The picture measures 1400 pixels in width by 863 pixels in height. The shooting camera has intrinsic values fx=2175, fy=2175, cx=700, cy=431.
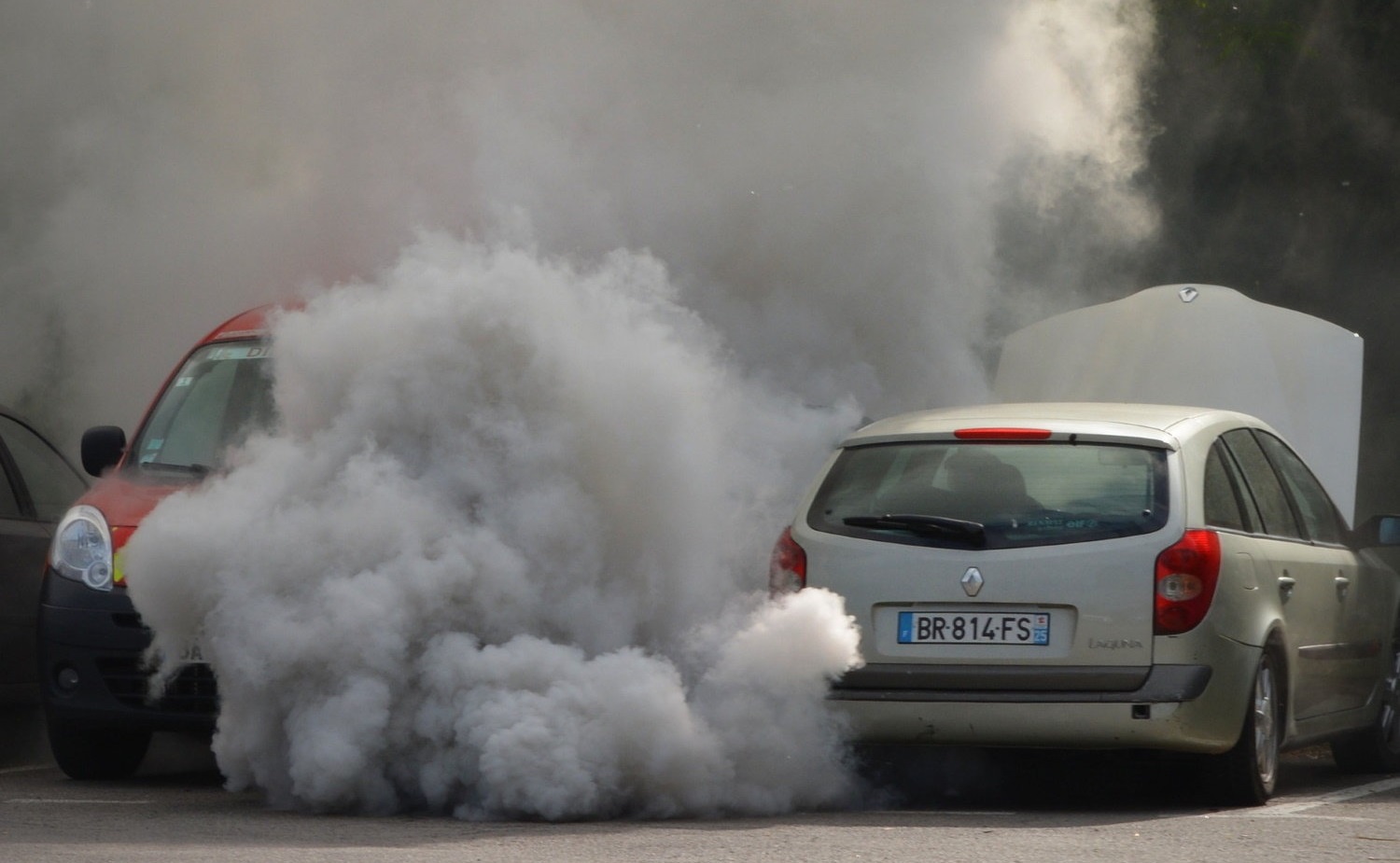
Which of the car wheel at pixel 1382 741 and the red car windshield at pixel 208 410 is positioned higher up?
the red car windshield at pixel 208 410

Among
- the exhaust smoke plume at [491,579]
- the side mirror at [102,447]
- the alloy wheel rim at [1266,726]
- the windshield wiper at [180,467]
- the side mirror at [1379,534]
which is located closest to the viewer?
the exhaust smoke plume at [491,579]

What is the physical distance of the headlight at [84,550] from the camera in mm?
8289

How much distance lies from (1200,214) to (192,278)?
709 cm

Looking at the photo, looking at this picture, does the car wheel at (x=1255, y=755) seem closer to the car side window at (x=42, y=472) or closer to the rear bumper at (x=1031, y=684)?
the rear bumper at (x=1031, y=684)

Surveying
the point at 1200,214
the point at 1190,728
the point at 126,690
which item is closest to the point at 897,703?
the point at 1190,728

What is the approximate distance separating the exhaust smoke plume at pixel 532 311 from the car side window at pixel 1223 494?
4.41 ft

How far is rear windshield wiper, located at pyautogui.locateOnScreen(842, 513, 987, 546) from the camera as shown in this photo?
724cm

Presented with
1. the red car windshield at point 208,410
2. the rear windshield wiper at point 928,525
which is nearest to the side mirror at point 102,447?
the red car windshield at point 208,410

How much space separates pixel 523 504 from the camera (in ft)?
24.3

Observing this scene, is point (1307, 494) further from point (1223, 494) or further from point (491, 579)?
point (491, 579)

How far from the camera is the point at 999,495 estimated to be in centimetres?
740

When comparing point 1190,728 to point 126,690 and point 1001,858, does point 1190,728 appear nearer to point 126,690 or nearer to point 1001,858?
point 1001,858

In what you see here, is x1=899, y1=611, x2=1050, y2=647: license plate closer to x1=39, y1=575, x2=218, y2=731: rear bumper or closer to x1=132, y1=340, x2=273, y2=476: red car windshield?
x1=39, y1=575, x2=218, y2=731: rear bumper

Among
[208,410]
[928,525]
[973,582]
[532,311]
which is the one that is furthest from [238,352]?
[973,582]
